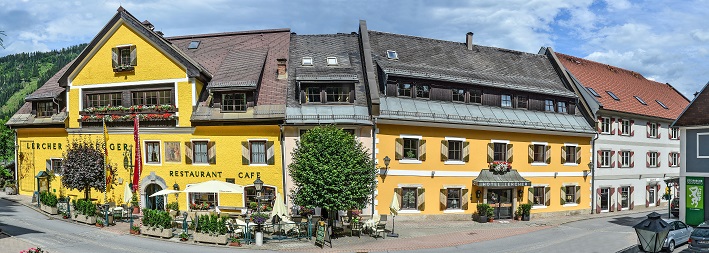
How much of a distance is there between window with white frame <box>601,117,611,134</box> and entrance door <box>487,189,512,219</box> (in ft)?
34.0

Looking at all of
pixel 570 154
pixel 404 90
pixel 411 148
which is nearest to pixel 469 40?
pixel 404 90

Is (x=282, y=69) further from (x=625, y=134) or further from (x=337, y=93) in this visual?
(x=625, y=134)

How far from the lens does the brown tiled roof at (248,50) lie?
3241 cm

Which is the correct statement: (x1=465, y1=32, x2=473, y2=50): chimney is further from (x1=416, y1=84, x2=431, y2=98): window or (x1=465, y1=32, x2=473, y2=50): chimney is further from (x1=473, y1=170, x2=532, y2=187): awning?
(x1=473, y1=170, x2=532, y2=187): awning

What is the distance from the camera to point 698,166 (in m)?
30.8

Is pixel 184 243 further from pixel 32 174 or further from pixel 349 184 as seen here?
pixel 32 174

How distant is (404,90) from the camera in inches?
1298

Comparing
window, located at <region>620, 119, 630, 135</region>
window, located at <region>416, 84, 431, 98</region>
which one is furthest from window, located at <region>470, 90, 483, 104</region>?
window, located at <region>620, 119, 630, 135</region>

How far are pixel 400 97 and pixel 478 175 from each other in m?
7.41

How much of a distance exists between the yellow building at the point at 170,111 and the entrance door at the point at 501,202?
13979 millimetres

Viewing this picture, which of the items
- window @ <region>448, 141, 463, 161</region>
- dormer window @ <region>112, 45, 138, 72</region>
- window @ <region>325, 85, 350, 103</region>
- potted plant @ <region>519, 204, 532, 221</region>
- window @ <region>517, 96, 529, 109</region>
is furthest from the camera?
window @ <region>517, 96, 529, 109</region>

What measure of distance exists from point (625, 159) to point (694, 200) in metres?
10.9

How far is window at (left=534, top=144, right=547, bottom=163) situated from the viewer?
35.9 m

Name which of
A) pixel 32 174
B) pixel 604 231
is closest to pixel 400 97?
pixel 604 231
